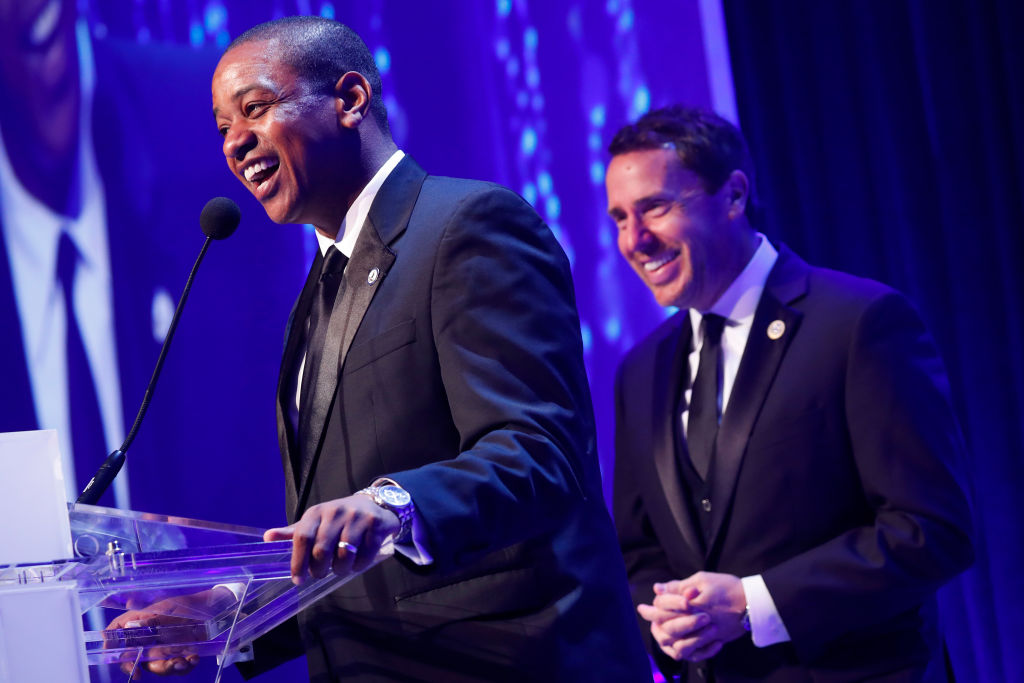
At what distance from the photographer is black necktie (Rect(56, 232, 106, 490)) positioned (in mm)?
2969

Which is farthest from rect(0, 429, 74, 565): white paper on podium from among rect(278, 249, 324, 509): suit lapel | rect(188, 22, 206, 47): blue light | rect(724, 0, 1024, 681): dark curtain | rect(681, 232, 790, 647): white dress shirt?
rect(724, 0, 1024, 681): dark curtain

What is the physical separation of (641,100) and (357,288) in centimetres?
235

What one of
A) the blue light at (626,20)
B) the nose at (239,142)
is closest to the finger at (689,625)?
the nose at (239,142)

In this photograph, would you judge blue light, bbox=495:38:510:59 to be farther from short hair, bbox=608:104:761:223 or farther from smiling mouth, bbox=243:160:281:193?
smiling mouth, bbox=243:160:281:193

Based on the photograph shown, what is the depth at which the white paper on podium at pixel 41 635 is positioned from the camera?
1.11 m

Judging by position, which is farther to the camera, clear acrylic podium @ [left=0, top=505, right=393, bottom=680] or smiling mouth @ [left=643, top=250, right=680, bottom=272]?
smiling mouth @ [left=643, top=250, right=680, bottom=272]

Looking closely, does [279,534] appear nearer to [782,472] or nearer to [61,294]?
[782,472]

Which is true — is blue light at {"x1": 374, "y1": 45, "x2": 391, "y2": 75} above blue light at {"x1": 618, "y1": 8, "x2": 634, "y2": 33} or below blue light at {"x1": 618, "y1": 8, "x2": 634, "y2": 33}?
below

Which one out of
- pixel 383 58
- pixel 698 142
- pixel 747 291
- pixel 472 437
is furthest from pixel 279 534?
pixel 383 58

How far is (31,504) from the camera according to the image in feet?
3.75

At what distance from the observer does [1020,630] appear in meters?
3.40

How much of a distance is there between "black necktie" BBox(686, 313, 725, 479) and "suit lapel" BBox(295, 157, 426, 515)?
0.98m

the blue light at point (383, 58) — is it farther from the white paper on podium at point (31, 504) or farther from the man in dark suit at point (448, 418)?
the white paper on podium at point (31, 504)

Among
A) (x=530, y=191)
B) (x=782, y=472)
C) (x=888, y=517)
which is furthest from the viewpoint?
(x=530, y=191)
